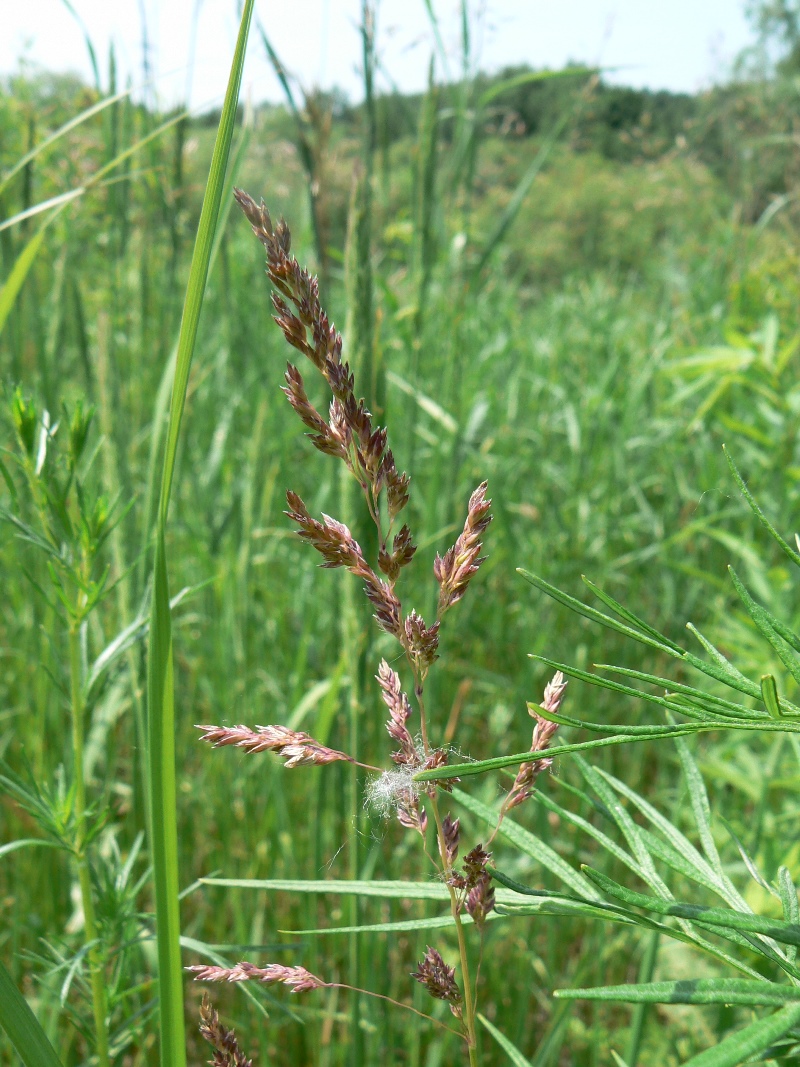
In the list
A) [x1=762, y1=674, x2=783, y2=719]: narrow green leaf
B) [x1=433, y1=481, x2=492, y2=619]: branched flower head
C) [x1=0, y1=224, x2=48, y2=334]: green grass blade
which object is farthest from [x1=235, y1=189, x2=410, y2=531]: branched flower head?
[x1=0, y1=224, x2=48, y2=334]: green grass blade

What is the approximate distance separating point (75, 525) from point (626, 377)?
75.8 inches

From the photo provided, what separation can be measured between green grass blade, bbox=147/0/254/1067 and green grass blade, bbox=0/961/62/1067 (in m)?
0.05

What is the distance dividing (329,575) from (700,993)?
1.01 metres

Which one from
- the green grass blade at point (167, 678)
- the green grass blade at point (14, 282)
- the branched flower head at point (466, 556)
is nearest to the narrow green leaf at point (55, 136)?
the green grass blade at point (14, 282)

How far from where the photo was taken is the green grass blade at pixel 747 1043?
18cm

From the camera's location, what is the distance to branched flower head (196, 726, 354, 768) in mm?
286

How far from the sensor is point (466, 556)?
32 cm

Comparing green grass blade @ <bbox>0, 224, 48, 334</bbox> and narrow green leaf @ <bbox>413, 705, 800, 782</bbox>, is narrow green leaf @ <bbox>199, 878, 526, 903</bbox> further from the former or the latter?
green grass blade @ <bbox>0, 224, 48, 334</bbox>

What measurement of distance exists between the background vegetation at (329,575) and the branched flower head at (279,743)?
15 centimetres

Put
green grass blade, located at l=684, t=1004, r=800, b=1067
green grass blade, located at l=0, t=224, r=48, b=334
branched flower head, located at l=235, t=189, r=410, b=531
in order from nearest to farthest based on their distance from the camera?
green grass blade, located at l=684, t=1004, r=800, b=1067 → branched flower head, located at l=235, t=189, r=410, b=531 → green grass blade, located at l=0, t=224, r=48, b=334

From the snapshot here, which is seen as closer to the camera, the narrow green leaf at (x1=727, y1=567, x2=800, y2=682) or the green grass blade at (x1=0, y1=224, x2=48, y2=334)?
the narrow green leaf at (x1=727, y1=567, x2=800, y2=682)

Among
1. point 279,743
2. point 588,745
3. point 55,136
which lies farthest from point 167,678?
point 55,136

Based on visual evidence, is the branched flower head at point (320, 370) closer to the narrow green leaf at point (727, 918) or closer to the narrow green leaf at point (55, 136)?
the narrow green leaf at point (727, 918)

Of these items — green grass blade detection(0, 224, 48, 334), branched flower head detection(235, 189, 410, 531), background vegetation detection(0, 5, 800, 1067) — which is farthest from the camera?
background vegetation detection(0, 5, 800, 1067)
